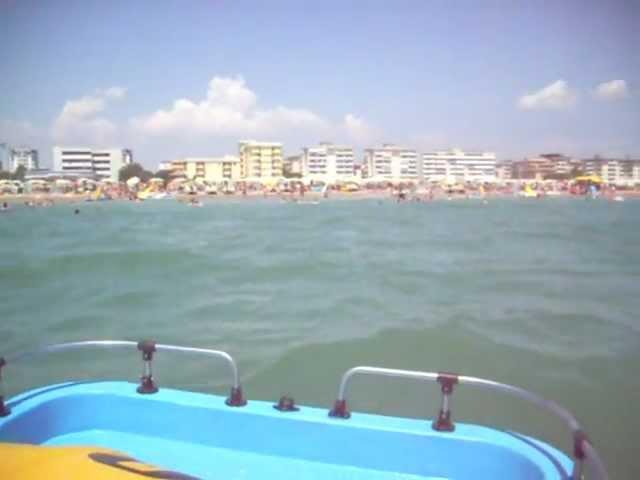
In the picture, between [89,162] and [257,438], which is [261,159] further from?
[257,438]

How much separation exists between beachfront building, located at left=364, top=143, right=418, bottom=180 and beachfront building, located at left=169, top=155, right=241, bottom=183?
86.6 feet

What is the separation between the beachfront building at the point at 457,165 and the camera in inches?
3944

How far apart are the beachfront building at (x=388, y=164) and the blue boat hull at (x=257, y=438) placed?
315 ft

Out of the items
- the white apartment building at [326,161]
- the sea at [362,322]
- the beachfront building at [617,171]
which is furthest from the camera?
the white apartment building at [326,161]

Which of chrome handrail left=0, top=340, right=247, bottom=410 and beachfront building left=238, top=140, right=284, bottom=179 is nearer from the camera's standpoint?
chrome handrail left=0, top=340, right=247, bottom=410

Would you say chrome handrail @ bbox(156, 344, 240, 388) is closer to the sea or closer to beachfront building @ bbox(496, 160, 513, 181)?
the sea

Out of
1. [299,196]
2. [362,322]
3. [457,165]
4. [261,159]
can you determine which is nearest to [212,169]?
[261,159]

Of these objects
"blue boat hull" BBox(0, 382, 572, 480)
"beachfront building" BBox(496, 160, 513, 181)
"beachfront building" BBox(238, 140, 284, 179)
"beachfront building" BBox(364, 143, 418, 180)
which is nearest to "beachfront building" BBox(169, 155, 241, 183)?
"beachfront building" BBox(238, 140, 284, 179)

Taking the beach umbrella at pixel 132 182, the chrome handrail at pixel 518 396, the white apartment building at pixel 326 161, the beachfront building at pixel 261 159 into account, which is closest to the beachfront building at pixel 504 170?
the white apartment building at pixel 326 161

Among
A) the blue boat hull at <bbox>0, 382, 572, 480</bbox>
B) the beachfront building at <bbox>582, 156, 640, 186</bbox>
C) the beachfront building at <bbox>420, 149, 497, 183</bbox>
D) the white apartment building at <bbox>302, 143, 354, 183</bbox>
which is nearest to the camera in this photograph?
the blue boat hull at <bbox>0, 382, 572, 480</bbox>

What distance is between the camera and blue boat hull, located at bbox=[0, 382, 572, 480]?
7.37 feet

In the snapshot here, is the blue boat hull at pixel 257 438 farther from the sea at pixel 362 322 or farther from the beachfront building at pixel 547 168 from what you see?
the beachfront building at pixel 547 168

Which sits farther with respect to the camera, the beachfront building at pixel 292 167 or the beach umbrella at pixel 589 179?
the beachfront building at pixel 292 167

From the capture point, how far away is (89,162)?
80.5m
